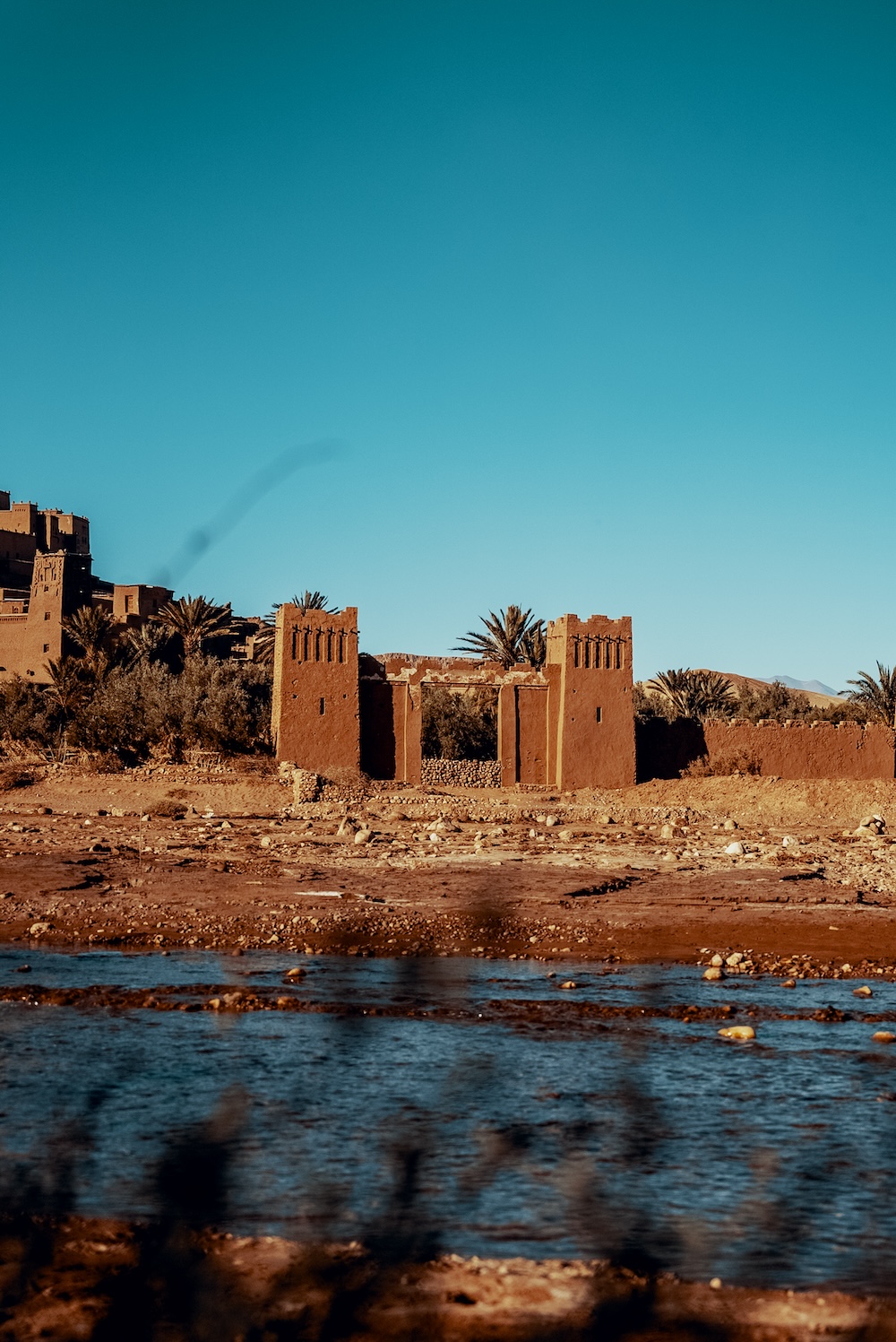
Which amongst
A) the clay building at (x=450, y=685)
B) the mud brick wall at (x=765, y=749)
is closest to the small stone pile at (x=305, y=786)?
the clay building at (x=450, y=685)

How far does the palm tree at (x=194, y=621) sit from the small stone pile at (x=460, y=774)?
681 inches

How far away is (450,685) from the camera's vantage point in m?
33.0

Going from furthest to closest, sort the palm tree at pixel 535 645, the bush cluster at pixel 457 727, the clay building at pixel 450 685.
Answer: the palm tree at pixel 535 645 < the bush cluster at pixel 457 727 < the clay building at pixel 450 685

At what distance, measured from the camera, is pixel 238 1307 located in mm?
5973

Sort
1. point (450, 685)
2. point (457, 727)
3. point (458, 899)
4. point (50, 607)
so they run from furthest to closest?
point (50, 607) < point (457, 727) < point (450, 685) < point (458, 899)

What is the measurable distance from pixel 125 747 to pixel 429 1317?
28011mm

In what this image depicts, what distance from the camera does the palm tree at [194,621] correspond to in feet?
158

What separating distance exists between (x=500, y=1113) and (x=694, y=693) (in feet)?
129

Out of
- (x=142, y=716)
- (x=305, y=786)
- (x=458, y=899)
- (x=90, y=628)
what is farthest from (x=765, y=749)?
(x=90, y=628)

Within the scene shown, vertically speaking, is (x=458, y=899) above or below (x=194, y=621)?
below

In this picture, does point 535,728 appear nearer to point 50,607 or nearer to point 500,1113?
point 500,1113

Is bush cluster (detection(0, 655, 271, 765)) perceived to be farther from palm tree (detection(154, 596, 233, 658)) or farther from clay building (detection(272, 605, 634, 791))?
palm tree (detection(154, 596, 233, 658))

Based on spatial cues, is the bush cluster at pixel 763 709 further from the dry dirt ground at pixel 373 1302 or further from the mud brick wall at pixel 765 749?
the dry dirt ground at pixel 373 1302

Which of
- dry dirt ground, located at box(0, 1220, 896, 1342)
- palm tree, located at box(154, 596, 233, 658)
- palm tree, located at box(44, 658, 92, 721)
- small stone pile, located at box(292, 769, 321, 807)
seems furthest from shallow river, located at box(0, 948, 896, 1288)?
palm tree, located at box(154, 596, 233, 658)
